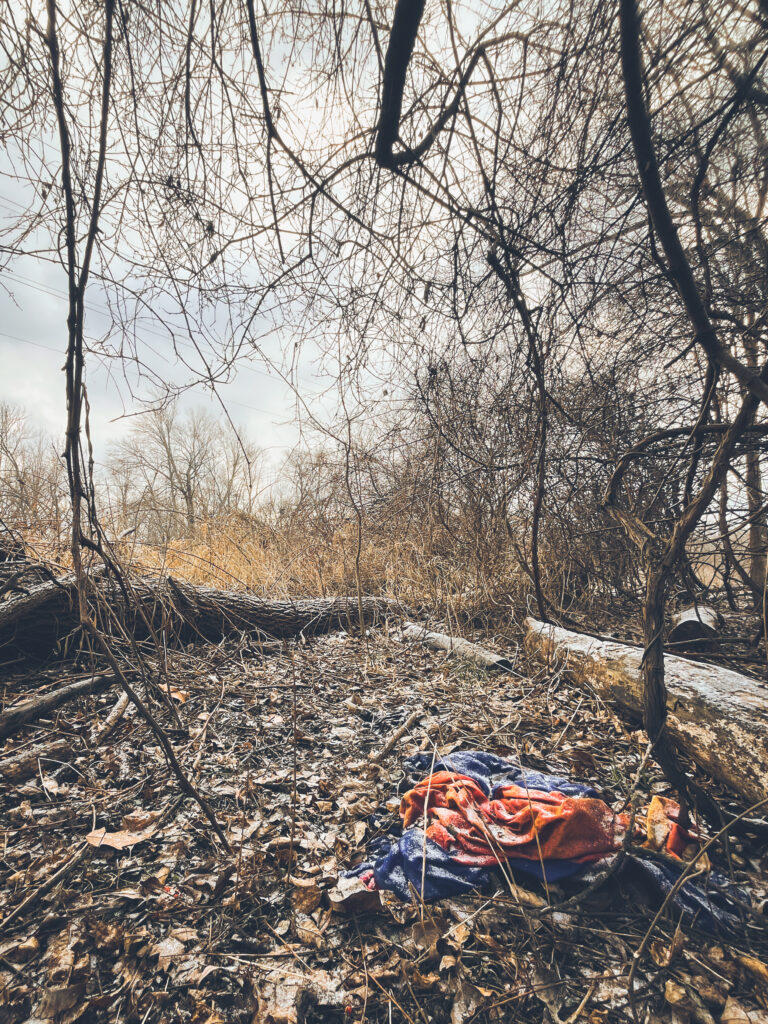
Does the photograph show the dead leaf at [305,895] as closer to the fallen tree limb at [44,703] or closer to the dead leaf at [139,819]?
the dead leaf at [139,819]

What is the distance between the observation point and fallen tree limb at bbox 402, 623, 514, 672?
4.16 metres

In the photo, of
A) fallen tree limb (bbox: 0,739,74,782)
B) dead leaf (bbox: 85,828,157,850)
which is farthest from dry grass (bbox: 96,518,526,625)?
dead leaf (bbox: 85,828,157,850)

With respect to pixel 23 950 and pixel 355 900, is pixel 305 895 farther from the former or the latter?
pixel 23 950

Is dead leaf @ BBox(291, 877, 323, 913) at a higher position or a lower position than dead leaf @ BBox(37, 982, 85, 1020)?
higher

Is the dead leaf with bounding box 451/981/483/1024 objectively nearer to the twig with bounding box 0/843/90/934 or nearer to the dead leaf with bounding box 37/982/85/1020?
the dead leaf with bounding box 37/982/85/1020

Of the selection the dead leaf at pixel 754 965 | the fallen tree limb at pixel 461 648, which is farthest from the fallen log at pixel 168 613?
the dead leaf at pixel 754 965

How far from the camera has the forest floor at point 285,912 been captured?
1384 millimetres

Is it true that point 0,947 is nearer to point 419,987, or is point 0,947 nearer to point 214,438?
point 419,987

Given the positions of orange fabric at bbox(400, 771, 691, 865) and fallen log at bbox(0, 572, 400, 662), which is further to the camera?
fallen log at bbox(0, 572, 400, 662)

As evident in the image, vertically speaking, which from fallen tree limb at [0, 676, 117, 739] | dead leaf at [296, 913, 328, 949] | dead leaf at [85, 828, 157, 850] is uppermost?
fallen tree limb at [0, 676, 117, 739]

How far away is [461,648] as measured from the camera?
14.9 feet

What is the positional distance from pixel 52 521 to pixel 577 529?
19.0 ft

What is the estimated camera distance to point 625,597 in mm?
5496

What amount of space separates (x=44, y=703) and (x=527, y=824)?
313 centimetres
